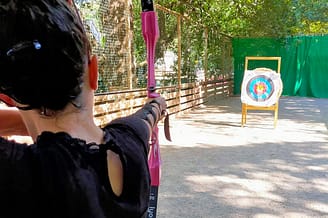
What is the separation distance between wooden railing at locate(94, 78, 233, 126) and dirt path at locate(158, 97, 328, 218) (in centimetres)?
58

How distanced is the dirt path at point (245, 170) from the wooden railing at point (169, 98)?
58 cm

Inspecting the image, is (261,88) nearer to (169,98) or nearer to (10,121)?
(169,98)

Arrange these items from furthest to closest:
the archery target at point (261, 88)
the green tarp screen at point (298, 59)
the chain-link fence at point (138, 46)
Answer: the green tarp screen at point (298, 59) → the archery target at point (261, 88) → the chain-link fence at point (138, 46)

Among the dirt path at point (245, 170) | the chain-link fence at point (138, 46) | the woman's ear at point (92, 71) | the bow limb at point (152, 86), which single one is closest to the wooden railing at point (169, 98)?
the chain-link fence at point (138, 46)

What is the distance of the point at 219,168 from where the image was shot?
10.1 feet

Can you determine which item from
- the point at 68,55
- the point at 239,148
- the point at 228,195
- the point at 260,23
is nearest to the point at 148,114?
the point at 68,55

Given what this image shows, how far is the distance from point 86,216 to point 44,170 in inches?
2.8

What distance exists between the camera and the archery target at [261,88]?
210 inches

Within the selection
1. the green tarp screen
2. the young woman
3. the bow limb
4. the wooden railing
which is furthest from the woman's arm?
the green tarp screen

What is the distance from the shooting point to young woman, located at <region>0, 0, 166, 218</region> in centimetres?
44

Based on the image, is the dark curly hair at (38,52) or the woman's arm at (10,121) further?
the woman's arm at (10,121)

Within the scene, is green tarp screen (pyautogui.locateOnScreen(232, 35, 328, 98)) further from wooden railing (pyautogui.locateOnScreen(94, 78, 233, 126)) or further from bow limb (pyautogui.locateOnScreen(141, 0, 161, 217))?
bow limb (pyautogui.locateOnScreen(141, 0, 161, 217))

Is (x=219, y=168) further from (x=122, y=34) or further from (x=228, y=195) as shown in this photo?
(x=122, y=34)

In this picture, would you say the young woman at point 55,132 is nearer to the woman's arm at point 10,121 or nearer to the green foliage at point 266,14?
the woman's arm at point 10,121
